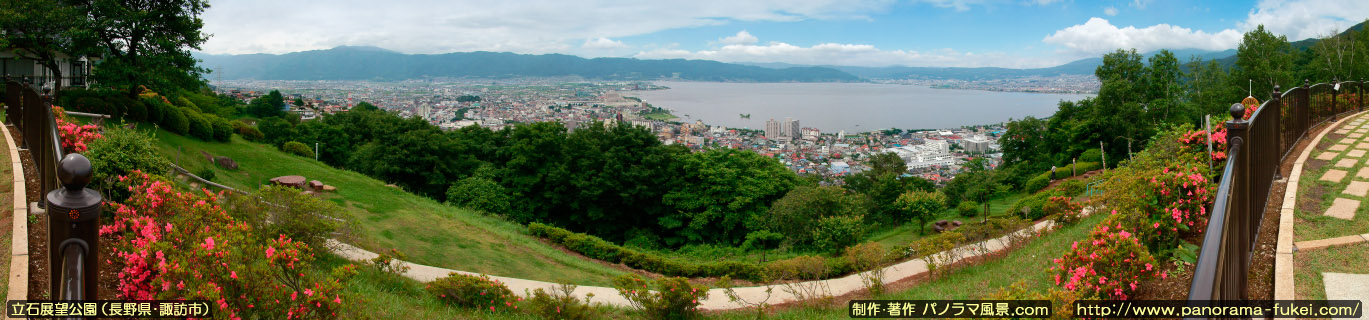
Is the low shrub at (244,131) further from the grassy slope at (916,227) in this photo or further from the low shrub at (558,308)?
the grassy slope at (916,227)

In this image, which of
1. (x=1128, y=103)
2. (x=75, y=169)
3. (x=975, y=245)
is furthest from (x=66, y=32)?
(x=1128, y=103)

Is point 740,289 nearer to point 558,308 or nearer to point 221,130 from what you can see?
point 558,308

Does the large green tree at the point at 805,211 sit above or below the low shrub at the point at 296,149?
below

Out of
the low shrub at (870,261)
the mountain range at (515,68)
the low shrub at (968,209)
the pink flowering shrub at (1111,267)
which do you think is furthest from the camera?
the mountain range at (515,68)

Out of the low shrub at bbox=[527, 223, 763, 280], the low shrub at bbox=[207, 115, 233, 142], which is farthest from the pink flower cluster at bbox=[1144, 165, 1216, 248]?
the low shrub at bbox=[207, 115, 233, 142]

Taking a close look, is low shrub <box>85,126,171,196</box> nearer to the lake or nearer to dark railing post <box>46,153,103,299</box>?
dark railing post <box>46,153,103,299</box>

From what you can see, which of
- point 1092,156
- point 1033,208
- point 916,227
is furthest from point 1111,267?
point 1092,156

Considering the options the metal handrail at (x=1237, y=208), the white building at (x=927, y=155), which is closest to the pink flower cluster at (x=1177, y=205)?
the metal handrail at (x=1237, y=208)
